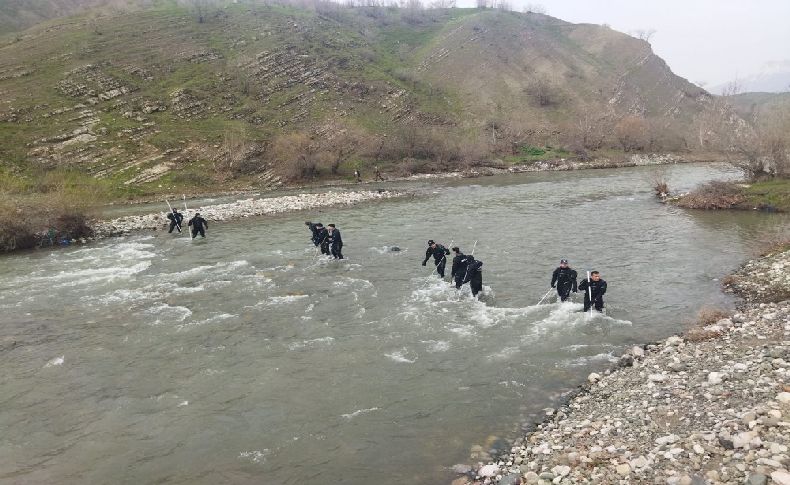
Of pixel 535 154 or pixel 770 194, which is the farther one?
pixel 535 154

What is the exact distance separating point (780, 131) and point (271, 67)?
3257 inches

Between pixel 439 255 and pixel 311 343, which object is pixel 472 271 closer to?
pixel 439 255

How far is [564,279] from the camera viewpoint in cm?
1862

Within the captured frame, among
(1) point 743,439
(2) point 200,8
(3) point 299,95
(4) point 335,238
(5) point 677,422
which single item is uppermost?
(2) point 200,8

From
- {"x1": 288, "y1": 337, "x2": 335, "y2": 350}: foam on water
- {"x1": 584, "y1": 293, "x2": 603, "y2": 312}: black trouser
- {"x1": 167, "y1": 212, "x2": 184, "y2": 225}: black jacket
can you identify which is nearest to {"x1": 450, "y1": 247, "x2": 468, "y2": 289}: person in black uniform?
{"x1": 584, "y1": 293, "x2": 603, "y2": 312}: black trouser

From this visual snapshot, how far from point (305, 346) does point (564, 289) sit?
32.4 ft

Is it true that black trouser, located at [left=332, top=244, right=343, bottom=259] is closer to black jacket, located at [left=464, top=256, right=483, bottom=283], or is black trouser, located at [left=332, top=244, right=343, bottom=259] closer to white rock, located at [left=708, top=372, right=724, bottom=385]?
black jacket, located at [left=464, top=256, right=483, bottom=283]

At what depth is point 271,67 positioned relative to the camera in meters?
95.8

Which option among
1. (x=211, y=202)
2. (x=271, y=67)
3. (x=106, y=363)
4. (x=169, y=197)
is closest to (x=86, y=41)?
(x=271, y=67)

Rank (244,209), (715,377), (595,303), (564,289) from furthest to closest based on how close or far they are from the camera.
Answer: (244,209) → (564,289) → (595,303) → (715,377)

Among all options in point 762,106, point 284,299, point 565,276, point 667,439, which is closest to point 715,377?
point 667,439

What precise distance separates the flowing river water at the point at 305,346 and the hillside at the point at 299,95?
32.1 metres

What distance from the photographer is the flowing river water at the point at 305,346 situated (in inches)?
434

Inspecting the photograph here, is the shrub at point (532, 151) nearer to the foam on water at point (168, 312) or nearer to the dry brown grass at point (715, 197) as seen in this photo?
the dry brown grass at point (715, 197)
